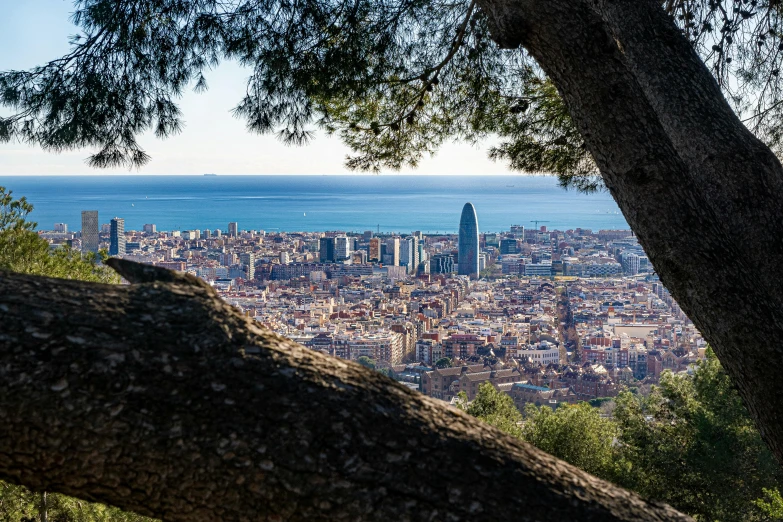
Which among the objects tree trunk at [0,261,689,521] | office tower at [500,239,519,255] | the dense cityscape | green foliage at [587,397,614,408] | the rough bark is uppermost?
the rough bark

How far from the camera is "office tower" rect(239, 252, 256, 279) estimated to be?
3421cm

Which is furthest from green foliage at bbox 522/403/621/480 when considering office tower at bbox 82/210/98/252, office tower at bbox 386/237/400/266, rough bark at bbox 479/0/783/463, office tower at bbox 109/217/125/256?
office tower at bbox 386/237/400/266

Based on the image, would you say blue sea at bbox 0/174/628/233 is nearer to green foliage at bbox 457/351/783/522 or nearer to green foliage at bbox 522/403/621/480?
green foliage at bbox 522/403/621/480

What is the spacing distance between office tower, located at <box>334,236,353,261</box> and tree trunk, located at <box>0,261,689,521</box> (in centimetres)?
4010

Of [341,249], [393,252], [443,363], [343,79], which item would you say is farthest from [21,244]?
[393,252]

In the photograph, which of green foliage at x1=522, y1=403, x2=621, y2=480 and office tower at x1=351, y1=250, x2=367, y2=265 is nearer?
green foliage at x1=522, y1=403, x2=621, y2=480

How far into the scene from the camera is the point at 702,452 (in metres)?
8.73

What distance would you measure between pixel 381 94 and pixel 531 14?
215 cm

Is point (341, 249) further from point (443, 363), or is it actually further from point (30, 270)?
point (30, 270)

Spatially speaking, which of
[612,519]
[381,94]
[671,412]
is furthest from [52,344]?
[671,412]

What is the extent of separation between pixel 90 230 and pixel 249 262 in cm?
1065

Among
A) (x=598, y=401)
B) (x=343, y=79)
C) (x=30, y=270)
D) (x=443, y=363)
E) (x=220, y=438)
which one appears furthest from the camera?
(x=443, y=363)

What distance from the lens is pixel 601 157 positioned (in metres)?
1.48

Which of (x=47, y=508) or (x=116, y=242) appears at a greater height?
(x=116, y=242)
